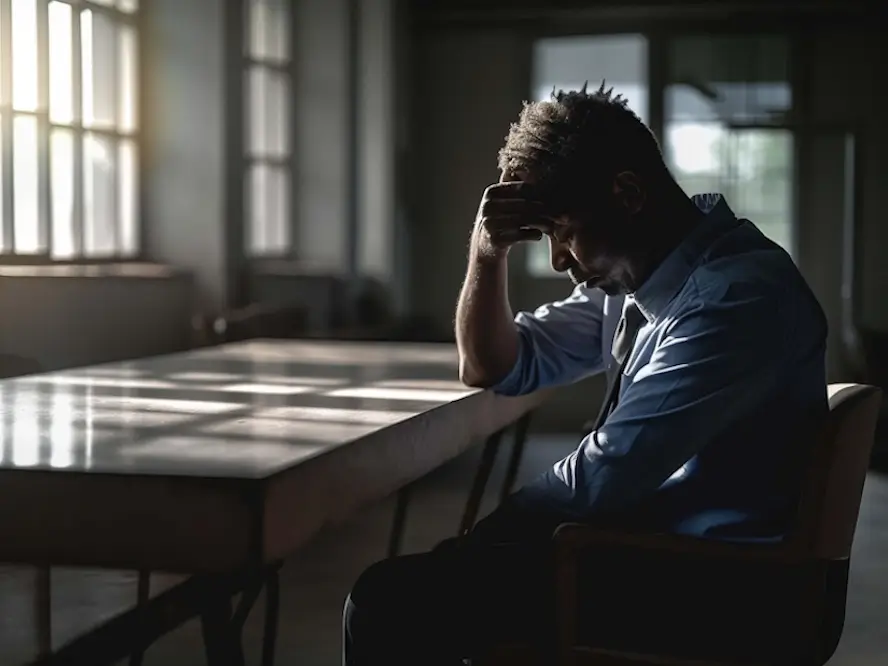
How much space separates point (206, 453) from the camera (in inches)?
58.5

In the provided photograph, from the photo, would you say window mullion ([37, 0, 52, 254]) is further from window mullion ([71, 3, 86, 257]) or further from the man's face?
the man's face

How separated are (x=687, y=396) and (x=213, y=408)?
836 millimetres

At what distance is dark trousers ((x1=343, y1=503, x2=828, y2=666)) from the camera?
162 centimetres

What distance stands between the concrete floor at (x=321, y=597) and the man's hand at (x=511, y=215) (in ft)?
5.71

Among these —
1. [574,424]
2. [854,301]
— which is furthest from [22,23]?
[854,301]

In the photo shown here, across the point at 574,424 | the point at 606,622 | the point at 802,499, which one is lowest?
the point at 574,424

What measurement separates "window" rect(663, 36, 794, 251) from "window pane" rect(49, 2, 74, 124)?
4.64 metres

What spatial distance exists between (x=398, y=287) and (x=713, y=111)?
2553mm

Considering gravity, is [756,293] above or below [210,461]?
above

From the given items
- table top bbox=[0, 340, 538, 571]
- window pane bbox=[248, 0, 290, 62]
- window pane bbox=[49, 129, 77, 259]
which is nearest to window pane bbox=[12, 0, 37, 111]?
window pane bbox=[49, 129, 77, 259]

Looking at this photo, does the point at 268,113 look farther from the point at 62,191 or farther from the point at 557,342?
the point at 557,342

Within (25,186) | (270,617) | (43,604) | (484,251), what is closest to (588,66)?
(25,186)

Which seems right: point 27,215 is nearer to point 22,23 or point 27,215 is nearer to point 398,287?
point 22,23

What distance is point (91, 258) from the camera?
5.73 m
